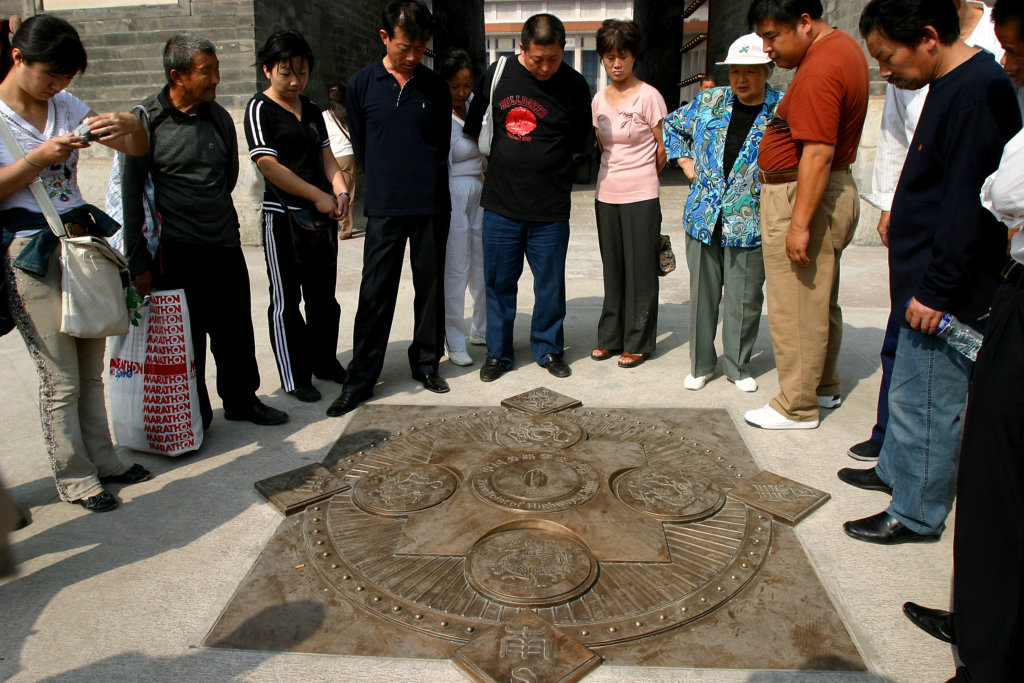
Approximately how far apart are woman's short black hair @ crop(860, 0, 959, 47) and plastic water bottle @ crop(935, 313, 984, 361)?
902 millimetres

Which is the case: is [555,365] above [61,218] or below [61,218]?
below

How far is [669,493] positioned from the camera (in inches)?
114

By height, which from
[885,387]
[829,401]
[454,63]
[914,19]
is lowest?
[829,401]

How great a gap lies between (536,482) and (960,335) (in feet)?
5.08

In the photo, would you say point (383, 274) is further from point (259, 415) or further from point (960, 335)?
point (960, 335)

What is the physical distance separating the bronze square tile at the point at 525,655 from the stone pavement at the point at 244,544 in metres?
0.05

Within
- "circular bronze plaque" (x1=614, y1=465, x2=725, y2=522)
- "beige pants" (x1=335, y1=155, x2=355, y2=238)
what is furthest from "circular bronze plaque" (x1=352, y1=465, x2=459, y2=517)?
"beige pants" (x1=335, y1=155, x2=355, y2=238)

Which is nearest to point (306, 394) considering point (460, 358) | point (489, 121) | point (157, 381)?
point (157, 381)

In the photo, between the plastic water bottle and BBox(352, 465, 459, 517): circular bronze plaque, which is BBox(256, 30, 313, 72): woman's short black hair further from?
the plastic water bottle

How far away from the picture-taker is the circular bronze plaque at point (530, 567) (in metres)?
2.28

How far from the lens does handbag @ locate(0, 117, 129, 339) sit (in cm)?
274

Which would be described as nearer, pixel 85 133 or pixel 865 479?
pixel 85 133

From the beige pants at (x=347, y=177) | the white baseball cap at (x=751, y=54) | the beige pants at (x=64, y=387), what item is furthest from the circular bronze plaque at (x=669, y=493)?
the beige pants at (x=347, y=177)

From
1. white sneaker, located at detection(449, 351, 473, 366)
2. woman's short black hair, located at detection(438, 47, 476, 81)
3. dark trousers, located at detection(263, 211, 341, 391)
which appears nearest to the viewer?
dark trousers, located at detection(263, 211, 341, 391)
